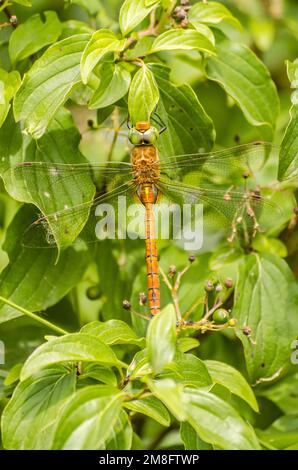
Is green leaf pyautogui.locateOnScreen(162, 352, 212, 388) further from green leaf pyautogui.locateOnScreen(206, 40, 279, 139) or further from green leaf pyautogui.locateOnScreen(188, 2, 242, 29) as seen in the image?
green leaf pyautogui.locateOnScreen(188, 2, 242, 29)

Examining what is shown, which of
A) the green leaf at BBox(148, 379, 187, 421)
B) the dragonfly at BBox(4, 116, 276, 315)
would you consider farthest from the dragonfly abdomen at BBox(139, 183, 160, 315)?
the green leaf at BBox(148, 379, 187, 421)

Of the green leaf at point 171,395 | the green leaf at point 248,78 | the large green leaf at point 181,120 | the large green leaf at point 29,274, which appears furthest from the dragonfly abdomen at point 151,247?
the green leaf at point 171,395

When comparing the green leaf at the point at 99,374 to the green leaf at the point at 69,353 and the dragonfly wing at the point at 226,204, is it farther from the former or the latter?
the dragonfly wing at the point at 226,204
